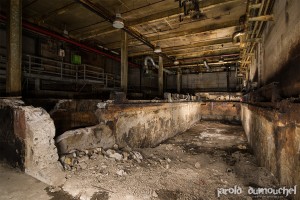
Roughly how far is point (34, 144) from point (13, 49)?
2775mm

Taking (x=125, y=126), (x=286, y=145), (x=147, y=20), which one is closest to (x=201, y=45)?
(x=147, y=20)

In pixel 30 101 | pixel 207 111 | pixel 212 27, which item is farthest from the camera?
pixel 207 111

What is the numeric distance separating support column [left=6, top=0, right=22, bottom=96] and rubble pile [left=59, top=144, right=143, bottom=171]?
231cm

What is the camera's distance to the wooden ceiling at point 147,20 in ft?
17.7

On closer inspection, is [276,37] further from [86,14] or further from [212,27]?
[86,14]

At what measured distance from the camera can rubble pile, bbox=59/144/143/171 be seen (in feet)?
9.82

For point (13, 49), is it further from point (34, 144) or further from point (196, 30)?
point (196, 30)

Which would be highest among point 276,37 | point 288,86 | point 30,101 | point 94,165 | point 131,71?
point 131,71

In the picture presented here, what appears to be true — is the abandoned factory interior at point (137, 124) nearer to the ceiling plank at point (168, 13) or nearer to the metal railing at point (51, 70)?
the ceiling plank at point (168, 13)

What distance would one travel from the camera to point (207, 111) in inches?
573

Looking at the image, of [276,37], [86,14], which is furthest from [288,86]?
[86,14]

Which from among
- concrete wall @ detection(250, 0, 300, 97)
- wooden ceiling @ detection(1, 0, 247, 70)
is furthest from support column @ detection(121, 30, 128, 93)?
concrete wall @ detection(250, 0, 300, 97)

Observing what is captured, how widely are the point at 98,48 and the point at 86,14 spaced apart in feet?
12.5

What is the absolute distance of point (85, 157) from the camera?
322 centimetres
